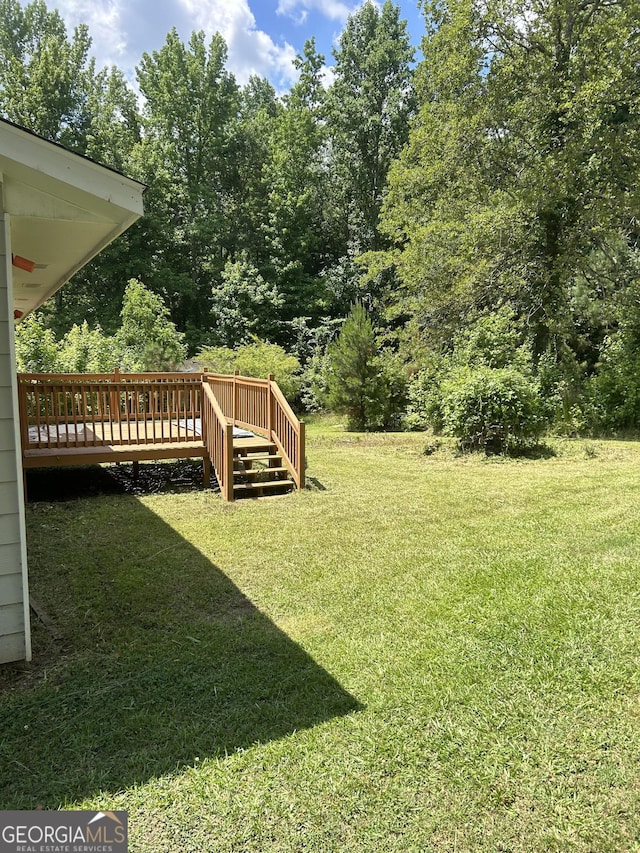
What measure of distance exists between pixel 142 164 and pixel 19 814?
88.6 feet

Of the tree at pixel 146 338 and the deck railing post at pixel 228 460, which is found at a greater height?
the tree at pixel 146 338

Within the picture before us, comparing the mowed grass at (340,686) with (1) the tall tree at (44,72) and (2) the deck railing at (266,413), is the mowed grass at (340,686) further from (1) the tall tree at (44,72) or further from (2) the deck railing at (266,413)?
(1) the tall tree at (44,72)

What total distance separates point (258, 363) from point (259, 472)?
341 inches

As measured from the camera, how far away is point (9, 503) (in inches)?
117

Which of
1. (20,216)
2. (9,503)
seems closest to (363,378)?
(20,216)

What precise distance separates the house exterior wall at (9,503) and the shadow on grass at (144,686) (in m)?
0.22

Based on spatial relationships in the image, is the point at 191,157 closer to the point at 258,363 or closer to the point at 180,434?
the point at 258,363

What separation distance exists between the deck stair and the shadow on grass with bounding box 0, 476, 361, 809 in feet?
7.87

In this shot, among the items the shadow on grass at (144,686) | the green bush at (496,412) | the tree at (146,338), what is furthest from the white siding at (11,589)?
the tree at (146,338)

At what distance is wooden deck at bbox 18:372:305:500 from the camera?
22.4 ft

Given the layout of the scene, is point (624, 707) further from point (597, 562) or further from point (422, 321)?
point (422, 321)

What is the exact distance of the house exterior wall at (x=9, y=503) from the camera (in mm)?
2914

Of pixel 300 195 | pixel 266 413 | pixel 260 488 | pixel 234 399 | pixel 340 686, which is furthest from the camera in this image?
pixel 300 195

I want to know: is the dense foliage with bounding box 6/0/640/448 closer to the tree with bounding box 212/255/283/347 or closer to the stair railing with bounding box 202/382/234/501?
the tree with bounding box 212/255/283/347
